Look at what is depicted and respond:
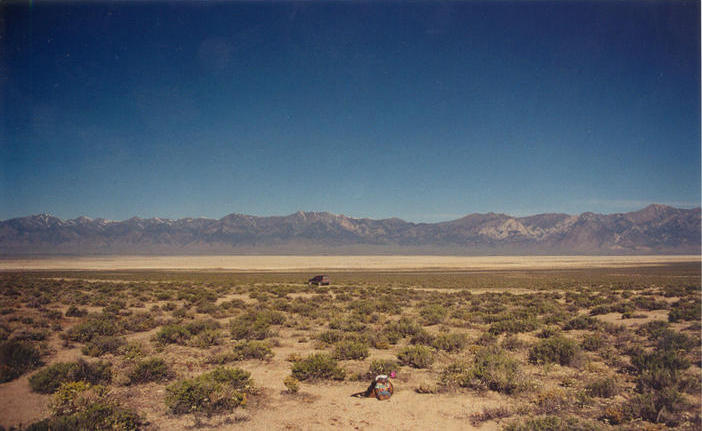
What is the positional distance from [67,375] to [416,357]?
9.75 m

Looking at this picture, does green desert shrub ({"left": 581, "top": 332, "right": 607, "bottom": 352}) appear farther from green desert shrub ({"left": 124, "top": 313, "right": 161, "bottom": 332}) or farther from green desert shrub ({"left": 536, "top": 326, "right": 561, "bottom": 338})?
green desert shrub ({"left": 124, "top": 313, "right": 161, "bottom": 332})

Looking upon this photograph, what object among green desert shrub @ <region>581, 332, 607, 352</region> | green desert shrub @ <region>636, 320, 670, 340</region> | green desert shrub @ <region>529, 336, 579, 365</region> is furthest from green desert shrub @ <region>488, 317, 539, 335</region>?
green desert shrub @ <region>636, 320, 670, 340</region>

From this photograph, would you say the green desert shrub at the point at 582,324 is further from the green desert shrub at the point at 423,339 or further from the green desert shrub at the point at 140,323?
the green desert shrub at the point at 140,323

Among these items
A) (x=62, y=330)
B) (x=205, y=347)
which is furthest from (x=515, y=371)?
(x=62, y=330)

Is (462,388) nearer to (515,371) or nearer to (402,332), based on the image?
(515,371)

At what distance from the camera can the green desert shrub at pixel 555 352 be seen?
11.0 metres

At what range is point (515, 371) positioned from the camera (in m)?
9.70

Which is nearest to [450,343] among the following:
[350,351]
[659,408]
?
[350,351]

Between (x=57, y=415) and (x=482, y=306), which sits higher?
(x=57, y=415)

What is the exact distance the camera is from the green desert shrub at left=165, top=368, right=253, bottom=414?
795 centimetres

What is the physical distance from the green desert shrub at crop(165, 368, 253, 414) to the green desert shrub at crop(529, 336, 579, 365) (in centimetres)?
891

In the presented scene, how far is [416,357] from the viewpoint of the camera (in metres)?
11.2

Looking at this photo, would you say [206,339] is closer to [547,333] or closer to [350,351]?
[350,351]

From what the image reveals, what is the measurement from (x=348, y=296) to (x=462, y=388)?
62.8 feet
